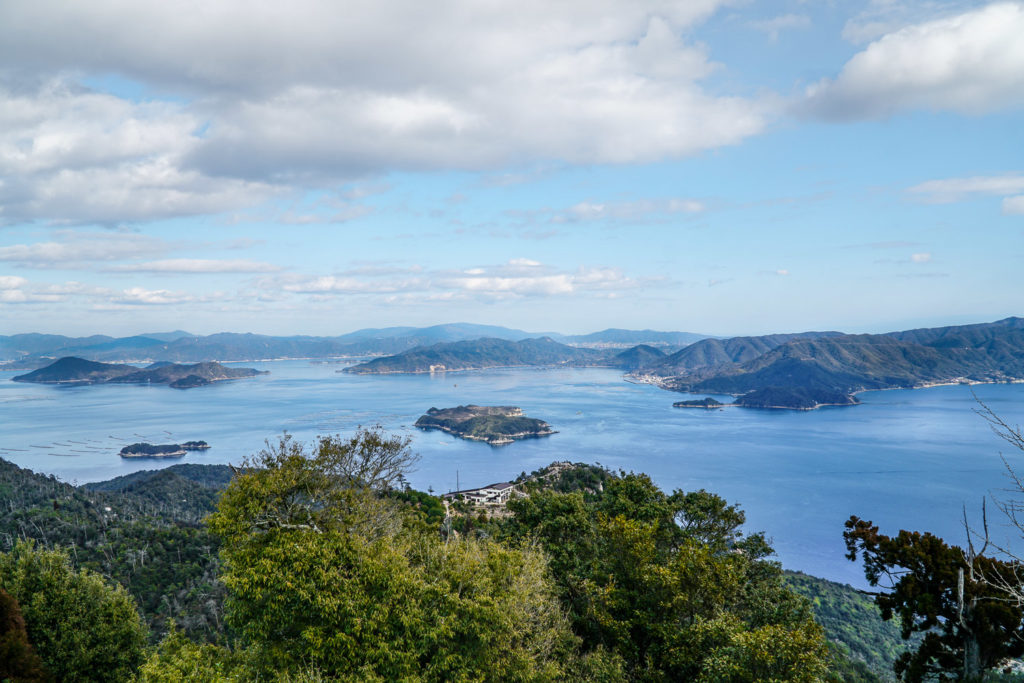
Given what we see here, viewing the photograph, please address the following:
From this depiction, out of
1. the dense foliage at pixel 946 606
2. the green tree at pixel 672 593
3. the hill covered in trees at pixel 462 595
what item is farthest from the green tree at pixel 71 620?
the dense foliage at pixel 946 606

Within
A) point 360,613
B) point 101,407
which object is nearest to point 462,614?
point 360,613

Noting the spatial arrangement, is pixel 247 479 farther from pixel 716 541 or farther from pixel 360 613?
pixel 716 541

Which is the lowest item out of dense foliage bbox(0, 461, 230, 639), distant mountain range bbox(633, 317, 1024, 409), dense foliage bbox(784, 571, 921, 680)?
dense foliage bbox(784, 571, 921, 680)

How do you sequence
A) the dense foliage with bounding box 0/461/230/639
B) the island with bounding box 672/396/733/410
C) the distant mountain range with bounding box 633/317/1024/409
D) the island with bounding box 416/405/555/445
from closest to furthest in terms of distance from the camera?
1. the dense foliage with bounding box 0/461/230/639
2. the island with bounding box 416/405/555/445
3. the island with bounding box 672/396/733/410
4. the distant mountain range with bounding box 633/317/1024/409

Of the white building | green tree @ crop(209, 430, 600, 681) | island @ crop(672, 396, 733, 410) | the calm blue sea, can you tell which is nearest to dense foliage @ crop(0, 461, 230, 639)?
green tree @ crop(209, 430, 600, 681)

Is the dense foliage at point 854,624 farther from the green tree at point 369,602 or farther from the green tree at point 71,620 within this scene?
the green tree at point 71,620

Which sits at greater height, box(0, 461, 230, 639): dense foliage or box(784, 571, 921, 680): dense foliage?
box(0, 461, 230, 639): dense foliage

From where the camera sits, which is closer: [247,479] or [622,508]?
[247,479]

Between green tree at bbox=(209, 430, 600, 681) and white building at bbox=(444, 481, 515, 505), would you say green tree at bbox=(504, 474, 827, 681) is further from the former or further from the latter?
white building at bbox=(444, 481, 515, 505)
